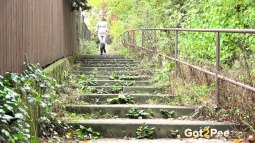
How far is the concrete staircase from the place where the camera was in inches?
205

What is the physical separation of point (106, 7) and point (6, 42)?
18.3 m

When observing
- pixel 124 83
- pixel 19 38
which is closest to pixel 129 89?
pixel 124 83

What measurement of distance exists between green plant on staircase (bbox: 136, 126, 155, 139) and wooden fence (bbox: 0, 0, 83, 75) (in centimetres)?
177

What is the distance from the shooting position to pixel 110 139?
200 inches

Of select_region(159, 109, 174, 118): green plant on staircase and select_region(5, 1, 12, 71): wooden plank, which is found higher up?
select_region(5, 1, 12, 71): wooden plank

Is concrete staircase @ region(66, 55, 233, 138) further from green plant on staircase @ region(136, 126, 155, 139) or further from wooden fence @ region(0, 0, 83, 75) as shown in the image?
wooden fence @ region(0, 0, 83, 75)

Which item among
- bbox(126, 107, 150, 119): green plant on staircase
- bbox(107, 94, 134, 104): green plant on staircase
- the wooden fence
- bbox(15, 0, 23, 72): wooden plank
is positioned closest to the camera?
the wooden fence

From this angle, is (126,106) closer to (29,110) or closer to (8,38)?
(29,110)

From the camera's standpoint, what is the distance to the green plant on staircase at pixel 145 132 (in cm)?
514

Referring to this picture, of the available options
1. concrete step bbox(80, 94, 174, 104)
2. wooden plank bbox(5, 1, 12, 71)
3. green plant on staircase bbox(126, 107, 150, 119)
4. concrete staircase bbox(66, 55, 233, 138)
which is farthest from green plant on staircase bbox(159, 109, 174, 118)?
wooden plank bbox(5, 1, 12, 71)

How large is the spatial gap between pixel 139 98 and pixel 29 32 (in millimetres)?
2561

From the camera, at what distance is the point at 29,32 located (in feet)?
16.9

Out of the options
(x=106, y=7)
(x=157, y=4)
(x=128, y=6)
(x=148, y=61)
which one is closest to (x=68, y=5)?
(x=148, y=61)

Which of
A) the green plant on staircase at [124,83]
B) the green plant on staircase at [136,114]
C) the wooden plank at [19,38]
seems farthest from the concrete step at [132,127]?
the green plant on staircase at [124,83]
